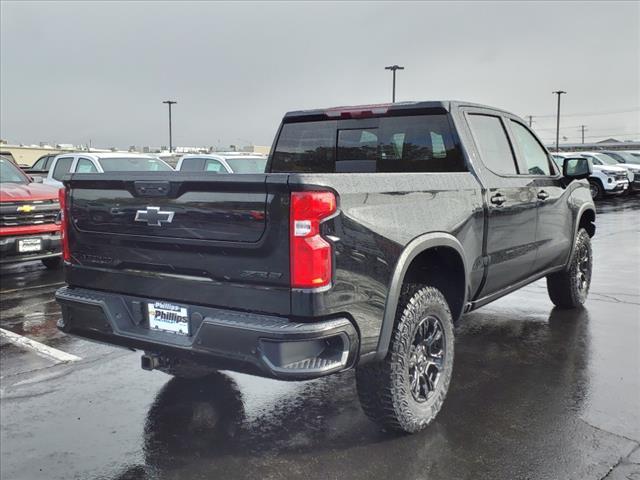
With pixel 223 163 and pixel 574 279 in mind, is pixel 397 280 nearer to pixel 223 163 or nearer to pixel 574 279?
pixel 574 279

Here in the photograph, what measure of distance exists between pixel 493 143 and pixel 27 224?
21.9 feet

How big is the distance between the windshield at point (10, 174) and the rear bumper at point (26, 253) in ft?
4.84

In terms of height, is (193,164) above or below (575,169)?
above

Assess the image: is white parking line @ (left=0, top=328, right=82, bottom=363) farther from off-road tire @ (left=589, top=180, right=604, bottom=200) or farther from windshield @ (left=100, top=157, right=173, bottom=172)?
off-road tire @ (left=589, top=180, right=604, bottom=200)

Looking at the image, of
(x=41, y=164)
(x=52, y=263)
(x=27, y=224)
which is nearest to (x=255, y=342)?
(x=27, y=224)

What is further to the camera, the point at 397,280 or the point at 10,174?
the point at 10,174

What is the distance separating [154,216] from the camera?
3254mm

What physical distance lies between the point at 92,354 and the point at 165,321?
236cm

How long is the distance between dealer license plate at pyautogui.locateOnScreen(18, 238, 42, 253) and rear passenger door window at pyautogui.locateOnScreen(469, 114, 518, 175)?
653cm

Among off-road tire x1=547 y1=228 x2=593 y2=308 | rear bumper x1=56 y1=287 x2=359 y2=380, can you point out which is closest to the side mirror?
off-road tire x1=547 y1=228 x2=593 y2=308

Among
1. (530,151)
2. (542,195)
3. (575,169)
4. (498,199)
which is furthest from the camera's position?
(575,169)

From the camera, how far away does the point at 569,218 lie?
5910 mm

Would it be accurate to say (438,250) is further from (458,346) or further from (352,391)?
(458,346)

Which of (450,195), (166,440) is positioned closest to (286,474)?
(166,440)
